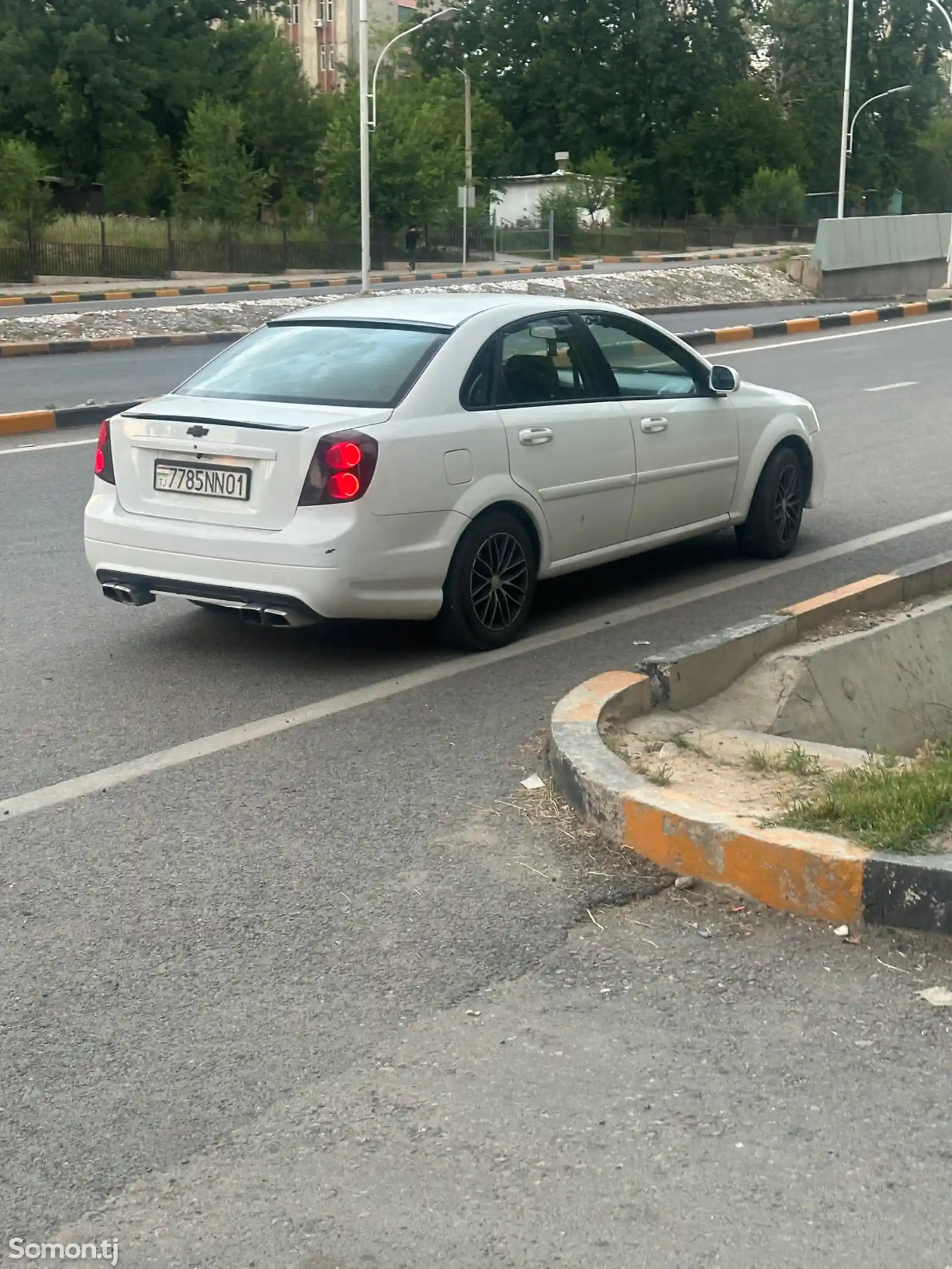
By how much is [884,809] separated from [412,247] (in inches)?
1881

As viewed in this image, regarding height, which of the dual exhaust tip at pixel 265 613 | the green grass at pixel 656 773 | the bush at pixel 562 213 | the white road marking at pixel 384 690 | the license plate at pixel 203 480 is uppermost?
the bush at pixel 562 213

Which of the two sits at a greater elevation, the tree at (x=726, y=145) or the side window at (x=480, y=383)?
the tree at (x=726, y=145)

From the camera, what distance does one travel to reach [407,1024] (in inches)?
147

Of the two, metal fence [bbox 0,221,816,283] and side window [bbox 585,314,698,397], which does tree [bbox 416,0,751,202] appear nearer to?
metal fence [bbox 0,221,816,283]

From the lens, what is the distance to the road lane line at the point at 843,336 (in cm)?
2302

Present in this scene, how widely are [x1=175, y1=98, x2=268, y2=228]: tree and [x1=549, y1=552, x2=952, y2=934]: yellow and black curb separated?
49428 mm

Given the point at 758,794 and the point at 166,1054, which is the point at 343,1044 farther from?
the point at 758,794

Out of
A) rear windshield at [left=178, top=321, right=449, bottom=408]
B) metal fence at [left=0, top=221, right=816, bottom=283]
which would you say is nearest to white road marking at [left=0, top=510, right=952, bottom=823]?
rear windshield at [left=178, top=321, right=449, bottom=408]

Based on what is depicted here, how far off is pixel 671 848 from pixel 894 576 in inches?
127

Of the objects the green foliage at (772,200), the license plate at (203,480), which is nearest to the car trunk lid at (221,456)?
the license plate at (203,480)

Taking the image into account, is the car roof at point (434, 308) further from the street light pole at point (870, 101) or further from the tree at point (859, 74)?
the tree at point (859, 74)

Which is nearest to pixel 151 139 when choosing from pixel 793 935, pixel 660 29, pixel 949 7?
pixel 660 29

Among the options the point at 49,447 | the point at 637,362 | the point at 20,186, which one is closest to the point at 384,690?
the point at 637,362

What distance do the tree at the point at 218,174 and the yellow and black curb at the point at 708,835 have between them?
162 ft
